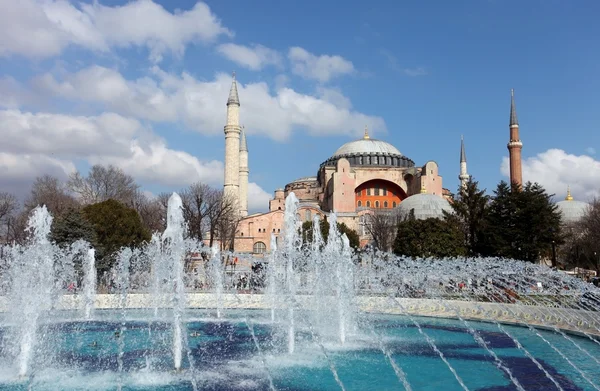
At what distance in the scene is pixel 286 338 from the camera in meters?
10.6

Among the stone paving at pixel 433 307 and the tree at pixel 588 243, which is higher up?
the tree at pixel 588 243

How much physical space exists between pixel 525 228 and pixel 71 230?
64.2ft

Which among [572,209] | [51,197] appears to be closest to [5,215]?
[51,197]

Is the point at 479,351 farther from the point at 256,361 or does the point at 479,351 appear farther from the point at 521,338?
the point at 256,361

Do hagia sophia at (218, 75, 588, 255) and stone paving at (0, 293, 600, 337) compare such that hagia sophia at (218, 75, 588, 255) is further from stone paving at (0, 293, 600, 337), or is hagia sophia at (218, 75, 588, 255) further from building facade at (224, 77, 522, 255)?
stone paving at (0, 293, 600, 337)

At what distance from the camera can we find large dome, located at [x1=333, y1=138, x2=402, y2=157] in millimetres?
58312

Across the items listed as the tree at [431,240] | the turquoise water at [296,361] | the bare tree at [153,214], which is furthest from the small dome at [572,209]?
the turquoise water at [296,361]

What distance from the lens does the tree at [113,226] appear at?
25.1 m

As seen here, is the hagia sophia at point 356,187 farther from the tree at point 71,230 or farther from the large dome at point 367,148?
the tree at point 71,230

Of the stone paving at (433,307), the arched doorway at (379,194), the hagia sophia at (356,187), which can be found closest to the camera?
the stone paving at (433,307)

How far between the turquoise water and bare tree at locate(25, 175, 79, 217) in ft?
67.3

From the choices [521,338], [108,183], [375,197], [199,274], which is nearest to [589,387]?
[521,338]

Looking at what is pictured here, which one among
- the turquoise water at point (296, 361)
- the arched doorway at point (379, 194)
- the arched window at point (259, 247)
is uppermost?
the arched doorway at point (379, 194)

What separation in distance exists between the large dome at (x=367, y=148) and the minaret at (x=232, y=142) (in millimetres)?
15699
